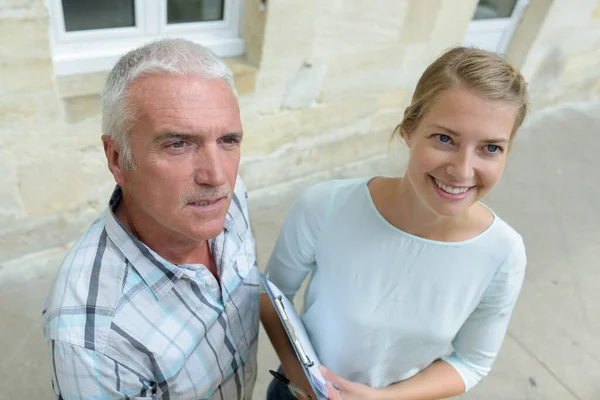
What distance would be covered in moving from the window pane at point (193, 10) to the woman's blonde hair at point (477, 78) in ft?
6.45

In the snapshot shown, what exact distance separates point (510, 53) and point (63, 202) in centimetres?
435

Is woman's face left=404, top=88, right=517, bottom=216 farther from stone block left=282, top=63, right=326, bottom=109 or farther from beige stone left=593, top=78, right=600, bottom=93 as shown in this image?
beige stone left=593, top=78, right=600, bottom=93

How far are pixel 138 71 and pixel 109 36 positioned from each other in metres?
1.74

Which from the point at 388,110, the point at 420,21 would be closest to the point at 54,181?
the point at 388,110

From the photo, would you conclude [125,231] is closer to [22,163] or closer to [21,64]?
[21,64]

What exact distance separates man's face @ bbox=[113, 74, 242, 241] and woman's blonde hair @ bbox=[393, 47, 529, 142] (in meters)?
0.51

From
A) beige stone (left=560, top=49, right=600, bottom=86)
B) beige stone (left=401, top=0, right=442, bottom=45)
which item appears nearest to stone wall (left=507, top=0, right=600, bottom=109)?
beige stone (left=560, top=49, right=600, bottom=86)

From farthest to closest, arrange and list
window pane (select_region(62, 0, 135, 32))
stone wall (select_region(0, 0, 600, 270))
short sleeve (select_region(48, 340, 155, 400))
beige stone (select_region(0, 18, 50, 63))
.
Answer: window pane (select_region(62, 0, 135, 32)) < stone wall (select_region(0, 0, 600, 270)) < beige stone (select_region(0, 18, 50, 63)) < short sleeve (select_region(48, 340, 155, 400))

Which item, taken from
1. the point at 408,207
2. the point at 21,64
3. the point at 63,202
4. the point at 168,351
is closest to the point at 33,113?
the point at 21,64

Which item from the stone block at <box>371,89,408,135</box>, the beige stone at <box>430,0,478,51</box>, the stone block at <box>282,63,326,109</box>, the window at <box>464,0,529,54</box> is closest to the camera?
the stone block at <box>282,63,326,109</box>

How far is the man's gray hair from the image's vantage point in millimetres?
1041

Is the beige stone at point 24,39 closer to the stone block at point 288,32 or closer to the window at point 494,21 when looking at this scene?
the stone block at point 288,32

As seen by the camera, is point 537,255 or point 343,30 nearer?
point 343,30

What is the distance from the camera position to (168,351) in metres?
1.11
